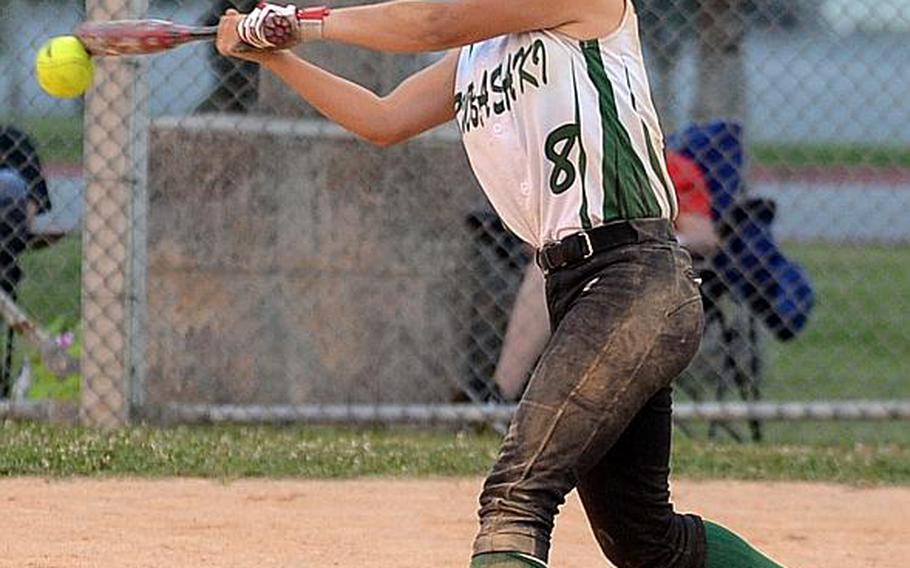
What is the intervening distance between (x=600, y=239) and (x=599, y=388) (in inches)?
12.0

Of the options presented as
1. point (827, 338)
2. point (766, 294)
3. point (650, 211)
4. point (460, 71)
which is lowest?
point (827, 338)

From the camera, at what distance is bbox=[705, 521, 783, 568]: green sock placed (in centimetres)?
399

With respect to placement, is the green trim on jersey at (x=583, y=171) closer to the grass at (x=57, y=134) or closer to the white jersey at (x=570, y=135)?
the white jersey at (x=570, y=135)

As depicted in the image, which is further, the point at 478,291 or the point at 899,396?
the point at 899,396

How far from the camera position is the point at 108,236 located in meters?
7.05

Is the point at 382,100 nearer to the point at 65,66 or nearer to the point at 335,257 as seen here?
the point at 65,66

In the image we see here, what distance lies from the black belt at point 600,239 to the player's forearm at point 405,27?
1.50ft

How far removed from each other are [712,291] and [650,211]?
443cm

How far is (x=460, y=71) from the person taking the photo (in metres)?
3.92

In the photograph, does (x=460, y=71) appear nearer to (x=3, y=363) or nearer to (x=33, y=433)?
(x=33, y=433)

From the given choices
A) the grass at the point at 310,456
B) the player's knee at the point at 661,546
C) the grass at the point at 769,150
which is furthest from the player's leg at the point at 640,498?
the grass at the point at 769,150

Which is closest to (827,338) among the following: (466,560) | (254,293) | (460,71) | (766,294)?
(766,294)

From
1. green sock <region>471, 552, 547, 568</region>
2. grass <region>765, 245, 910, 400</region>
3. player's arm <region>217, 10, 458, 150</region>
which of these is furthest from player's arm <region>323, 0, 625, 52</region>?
grass <region>765, 245, 910, 400</region>

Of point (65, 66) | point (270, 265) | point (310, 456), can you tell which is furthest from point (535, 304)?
point (65, 66)
